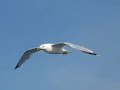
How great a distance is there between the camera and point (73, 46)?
124 feet

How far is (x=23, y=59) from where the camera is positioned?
49.6 m

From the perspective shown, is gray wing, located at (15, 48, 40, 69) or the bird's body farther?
gray wing, located at (15, 48, 40, 69)

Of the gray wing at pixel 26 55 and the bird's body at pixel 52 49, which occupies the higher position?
the gray wing at pixel 26 55

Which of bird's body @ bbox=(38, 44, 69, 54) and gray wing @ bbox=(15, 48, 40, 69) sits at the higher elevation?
gray wing @ bbox=(15, 48, 40, 69)

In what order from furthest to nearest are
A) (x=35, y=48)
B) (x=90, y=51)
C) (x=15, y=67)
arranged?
(x=15, y=67) → (x=35, y=48) → (x=90, y=51)

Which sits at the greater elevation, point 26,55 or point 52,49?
point 26,55

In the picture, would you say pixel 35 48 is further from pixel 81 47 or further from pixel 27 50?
pixel 81 47

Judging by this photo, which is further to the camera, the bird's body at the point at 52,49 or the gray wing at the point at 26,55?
the gray wing at the point at 26,55

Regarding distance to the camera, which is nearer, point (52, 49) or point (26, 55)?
point (52, 49)

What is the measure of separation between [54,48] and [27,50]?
7098 millimetres

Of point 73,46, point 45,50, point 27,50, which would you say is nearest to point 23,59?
point 27,50

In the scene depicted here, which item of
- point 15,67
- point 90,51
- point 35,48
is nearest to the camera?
point 90,51

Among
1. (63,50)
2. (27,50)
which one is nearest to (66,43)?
(63,50)

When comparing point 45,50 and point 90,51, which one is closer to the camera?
point 90,51
